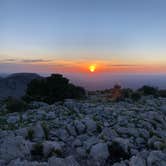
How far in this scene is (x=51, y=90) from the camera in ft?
89.4

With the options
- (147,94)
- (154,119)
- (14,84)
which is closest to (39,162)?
(154,119)

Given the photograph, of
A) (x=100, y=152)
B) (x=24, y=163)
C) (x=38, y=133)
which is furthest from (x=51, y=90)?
(x=24, y=163)

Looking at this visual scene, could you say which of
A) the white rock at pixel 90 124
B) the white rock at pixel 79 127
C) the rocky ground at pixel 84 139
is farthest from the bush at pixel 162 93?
the white rock at pixel 79 127

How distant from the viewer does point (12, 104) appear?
72.5ft

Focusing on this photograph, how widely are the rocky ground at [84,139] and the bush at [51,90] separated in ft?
24.0

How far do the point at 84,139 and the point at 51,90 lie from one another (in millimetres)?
13126

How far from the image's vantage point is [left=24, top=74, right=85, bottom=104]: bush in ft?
88.2

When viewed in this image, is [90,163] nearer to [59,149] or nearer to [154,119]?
[59,149]

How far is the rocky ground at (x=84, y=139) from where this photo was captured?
39.9 feet

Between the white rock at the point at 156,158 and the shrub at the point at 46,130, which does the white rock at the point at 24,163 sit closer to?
the shrub at the point at 46,130

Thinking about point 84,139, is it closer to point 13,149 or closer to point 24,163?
point 13,149

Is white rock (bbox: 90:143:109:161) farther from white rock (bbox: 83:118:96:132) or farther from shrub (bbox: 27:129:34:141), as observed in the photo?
shrub (bbox: 27:129:34:141)

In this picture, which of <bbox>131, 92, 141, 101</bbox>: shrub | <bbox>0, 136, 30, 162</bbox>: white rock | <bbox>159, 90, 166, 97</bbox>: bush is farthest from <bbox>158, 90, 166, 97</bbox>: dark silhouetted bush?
<bbox>0, 136, 30, 162</bbox>: white rock

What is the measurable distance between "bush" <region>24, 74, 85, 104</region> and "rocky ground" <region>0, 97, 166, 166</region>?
731 centimetres
